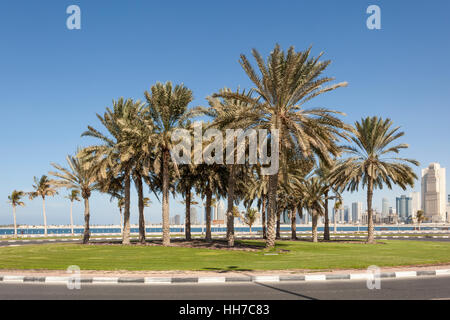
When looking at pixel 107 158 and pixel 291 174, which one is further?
pixel 291 174

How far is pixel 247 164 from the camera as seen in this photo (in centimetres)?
2992

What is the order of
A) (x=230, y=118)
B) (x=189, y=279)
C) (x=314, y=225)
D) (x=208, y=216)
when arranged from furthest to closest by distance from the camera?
(x=314, y=225)
(x=208, y=216)
(x=230, y=118)
(x=189, y=279)

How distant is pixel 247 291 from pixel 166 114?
20.5m

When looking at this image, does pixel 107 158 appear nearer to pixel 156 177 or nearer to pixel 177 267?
pixel 156 177

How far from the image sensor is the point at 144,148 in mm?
28281

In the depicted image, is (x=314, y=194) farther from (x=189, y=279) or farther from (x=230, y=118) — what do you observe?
(x=189, y=279)

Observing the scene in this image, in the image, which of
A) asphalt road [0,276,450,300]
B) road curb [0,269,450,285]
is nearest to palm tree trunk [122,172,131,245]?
road curb [0,269,450,285]

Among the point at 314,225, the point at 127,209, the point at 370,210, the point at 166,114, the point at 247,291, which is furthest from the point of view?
the point at 314,225

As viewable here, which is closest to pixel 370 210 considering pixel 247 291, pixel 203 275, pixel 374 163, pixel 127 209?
pixel 374 163

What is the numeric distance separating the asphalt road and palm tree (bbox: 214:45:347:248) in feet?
39.0
